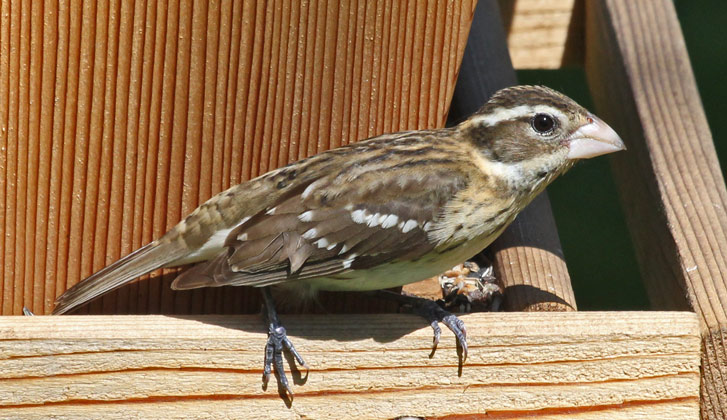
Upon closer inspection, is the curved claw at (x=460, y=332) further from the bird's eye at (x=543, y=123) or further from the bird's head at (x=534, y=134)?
the bird's eye at (x=543, y=123)

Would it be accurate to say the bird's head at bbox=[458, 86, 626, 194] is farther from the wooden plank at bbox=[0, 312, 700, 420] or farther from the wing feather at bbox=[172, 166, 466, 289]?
the wooden plank at bbox=[0, 312, 700, 420]

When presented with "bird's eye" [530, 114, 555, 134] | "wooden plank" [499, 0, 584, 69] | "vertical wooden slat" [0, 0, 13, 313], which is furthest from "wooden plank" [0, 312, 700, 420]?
"wooden plank" [499, 0, 584, 69]

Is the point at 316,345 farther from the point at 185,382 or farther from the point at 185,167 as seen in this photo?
the point at 185,167

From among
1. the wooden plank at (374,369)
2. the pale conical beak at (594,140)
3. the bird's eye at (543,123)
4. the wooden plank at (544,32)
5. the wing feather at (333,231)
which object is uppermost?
the wooden plank at (544,32)

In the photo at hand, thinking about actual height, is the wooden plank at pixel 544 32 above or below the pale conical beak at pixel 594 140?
above

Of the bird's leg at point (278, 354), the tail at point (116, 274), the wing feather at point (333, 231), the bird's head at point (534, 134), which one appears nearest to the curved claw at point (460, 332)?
the wing feather at point (333, 231)

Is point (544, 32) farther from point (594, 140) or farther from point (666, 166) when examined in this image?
point (594, 140)

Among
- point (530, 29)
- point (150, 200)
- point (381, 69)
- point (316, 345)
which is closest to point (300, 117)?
point (381, 69)
